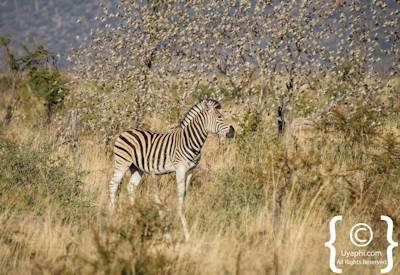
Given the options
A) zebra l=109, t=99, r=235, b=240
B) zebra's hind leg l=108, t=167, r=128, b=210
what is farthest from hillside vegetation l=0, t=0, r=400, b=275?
zebra l=109, t=99, r=235, b=240

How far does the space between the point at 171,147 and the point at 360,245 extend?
4092 millimetres

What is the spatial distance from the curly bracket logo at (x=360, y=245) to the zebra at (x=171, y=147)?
9.81 ft

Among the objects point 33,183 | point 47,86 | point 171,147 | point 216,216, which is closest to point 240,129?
point 171,147

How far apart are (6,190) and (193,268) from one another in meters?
4.65

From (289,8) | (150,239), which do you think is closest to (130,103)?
(289,8)

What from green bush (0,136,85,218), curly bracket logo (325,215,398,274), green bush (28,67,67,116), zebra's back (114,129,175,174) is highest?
green bush (28,67,67,116)

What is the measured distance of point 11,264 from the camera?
7.62 m

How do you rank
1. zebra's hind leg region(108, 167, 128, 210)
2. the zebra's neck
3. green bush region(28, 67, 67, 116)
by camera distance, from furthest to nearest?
green bush region(28, 67, 67, 116) < the zebra's neck < zebra's hind leg region(108, 167, 128, 210)

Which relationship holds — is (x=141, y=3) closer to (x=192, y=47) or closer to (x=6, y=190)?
(x=192, y=47)

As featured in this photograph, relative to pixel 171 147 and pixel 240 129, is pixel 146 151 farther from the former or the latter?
pixel 240 129

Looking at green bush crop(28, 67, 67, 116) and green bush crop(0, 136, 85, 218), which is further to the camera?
green bush crop(28, 67, 67, 116)

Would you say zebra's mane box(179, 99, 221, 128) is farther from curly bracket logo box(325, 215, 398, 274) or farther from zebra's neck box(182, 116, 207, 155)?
curly bracket logo box(325, 215, 398, 274)

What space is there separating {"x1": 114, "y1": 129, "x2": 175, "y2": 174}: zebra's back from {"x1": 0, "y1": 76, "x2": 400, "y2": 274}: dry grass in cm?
58

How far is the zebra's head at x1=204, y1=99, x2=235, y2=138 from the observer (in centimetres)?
1127
